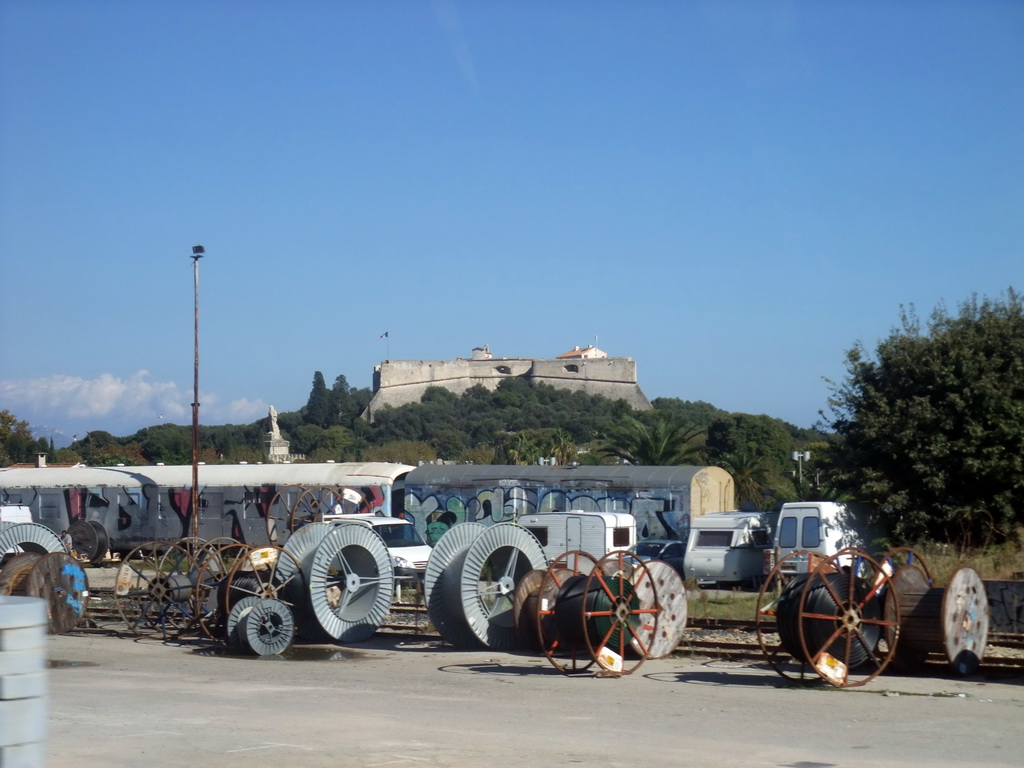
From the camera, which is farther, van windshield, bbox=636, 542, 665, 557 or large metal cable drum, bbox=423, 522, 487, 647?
van windshield, bbox=636, 542, 665, 557

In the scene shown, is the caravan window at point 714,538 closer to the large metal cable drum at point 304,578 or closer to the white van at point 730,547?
the white van at point 730,547

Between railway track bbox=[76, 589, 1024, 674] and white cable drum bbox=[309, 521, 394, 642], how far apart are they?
3.24ft

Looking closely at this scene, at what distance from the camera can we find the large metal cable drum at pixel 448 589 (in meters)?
17.1

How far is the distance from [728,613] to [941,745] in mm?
11084

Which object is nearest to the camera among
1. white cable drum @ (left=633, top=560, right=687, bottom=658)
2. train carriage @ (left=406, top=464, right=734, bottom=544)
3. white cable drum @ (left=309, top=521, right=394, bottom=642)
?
white cable drum @ (left=633, top=560, right=687, bottom=658)

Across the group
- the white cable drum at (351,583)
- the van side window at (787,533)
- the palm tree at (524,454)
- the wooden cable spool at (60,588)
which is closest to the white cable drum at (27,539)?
the wooden cable spool at (60,588)

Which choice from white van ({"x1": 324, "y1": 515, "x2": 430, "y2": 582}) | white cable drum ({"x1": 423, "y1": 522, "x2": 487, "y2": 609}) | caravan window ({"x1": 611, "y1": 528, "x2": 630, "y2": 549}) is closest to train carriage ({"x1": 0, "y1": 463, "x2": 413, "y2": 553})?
white van ({"x1": 324, "y1": 515, "x2": 430, "y2": 582})

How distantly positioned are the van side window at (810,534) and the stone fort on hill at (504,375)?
4999 inches

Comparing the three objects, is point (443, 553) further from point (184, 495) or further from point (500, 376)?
point (500, 376)

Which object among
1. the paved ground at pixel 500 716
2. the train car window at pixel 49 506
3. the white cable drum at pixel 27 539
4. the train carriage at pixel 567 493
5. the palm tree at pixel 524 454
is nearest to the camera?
the paved ground at pixel 500 716

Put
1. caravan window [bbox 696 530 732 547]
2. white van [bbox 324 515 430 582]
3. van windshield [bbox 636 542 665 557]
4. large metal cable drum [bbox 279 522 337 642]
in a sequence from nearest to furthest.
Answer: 1. large metal cable drum [bbox 279 522 337 642]
2. white van [bbox 324 515 430 582]
3. caravan window [bbox 696 530 732 547]
4. van windshield [bbox 636 542 665 557]

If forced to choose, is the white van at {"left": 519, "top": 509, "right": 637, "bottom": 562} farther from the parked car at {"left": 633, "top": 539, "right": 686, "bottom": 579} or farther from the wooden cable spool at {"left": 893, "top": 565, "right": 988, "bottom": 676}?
the wooden cable spool at {"left": 893, "top": 565, "right": 988, "bottom": 676}

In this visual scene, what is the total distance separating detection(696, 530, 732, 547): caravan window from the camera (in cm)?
2550

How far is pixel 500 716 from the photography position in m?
11.6
